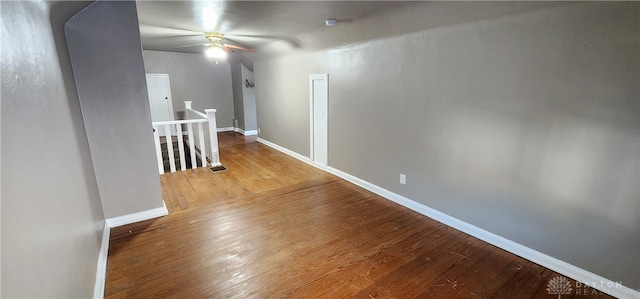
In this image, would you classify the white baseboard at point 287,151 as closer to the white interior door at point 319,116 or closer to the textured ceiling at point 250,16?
the white interior door at point 319,116

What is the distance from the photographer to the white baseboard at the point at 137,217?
291cm

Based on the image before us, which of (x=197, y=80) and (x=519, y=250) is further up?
(x=197, y=80)

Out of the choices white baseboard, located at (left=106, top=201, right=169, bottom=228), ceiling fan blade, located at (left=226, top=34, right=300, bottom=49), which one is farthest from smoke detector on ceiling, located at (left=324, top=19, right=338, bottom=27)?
white baseboard, located at (left=106, top=201, right=169, bottom=228)

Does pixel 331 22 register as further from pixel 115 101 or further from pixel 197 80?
pixel 197 80

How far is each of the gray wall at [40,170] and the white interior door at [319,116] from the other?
10.5ft

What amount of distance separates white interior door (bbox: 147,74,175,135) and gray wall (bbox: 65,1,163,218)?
16.9 ft

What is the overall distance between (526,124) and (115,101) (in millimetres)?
3756

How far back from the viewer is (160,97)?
745 cm

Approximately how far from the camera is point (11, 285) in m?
0.83

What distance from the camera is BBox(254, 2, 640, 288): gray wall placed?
188cm

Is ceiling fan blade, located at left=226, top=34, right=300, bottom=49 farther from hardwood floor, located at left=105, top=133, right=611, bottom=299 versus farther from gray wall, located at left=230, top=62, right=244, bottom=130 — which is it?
gray wall, located at left=230, top=62, right=244, bottom=130

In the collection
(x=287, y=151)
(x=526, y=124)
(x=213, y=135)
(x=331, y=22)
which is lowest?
(x=287, y=151)

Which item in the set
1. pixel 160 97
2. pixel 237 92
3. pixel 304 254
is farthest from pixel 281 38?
pixel 160 97

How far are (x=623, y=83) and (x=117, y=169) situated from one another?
4282mm
